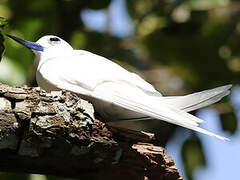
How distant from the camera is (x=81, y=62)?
432cm

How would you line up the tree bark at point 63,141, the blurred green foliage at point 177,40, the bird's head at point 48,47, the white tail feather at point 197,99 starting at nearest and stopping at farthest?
the tree bark at point 63,141 → the white tail feather at point 197,99 → the bird's head at point 48,47 → the blurred green foliage at point 177,40

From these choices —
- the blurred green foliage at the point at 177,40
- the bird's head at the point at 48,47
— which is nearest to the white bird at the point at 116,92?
the bird's head at the point at 48,47

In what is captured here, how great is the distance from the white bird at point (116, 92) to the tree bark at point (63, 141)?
23cm

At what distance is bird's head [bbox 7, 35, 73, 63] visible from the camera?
486 cm

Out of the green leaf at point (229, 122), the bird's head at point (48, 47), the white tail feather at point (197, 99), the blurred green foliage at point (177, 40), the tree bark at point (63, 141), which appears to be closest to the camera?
the tree bark at point (63, 141)

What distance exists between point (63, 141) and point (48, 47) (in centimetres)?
167

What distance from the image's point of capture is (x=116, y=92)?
13.2 feet

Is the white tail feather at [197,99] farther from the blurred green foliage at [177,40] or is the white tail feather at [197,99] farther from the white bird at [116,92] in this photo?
the blurred green foliage at [177,40]

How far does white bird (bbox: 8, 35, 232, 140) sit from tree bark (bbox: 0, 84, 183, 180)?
0.23 m

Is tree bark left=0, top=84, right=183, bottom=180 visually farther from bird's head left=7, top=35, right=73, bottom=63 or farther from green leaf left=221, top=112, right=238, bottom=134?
green leaf left=221, top=112, right=238, bottom=134

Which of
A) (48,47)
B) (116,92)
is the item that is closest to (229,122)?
(48,47)

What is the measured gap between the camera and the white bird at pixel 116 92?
3.90m

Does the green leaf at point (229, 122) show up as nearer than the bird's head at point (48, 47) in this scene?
No

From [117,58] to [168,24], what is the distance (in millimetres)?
652
